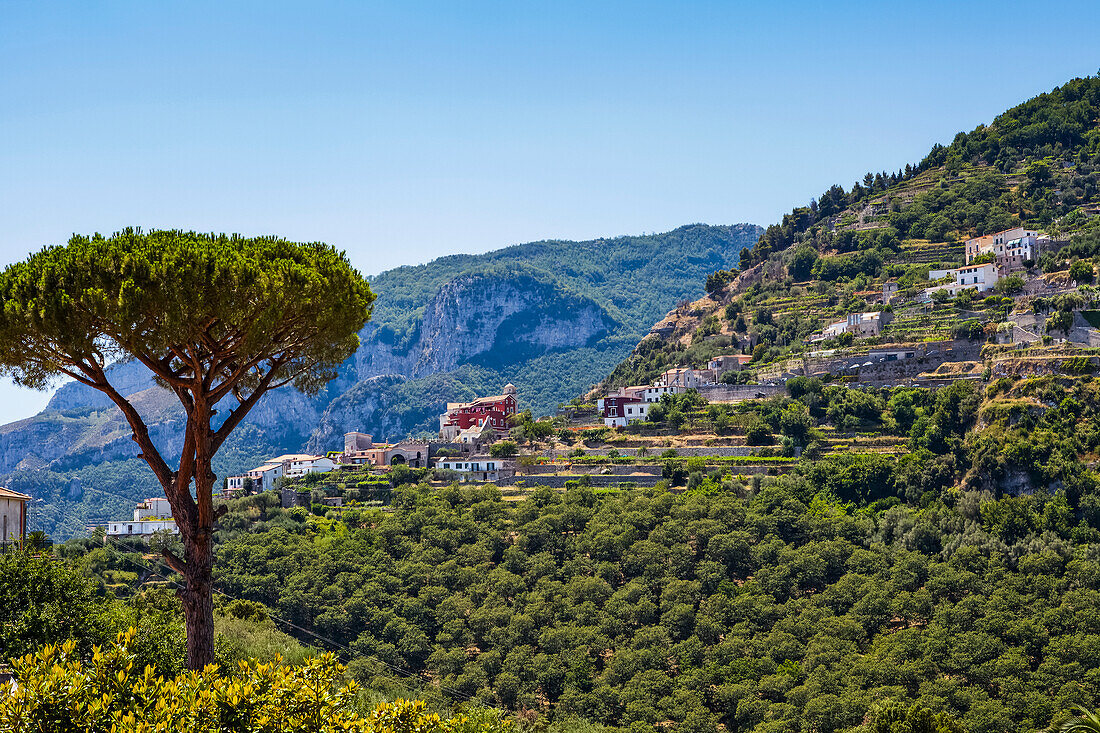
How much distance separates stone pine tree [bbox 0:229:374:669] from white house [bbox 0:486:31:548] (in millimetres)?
15432

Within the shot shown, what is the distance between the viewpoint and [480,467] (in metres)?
61.8

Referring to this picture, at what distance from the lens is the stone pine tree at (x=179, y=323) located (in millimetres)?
16750

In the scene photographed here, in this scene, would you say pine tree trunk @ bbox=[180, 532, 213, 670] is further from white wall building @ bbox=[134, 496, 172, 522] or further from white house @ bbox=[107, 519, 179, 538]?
white wall building @ bbox=[134, 496, 172, 522]

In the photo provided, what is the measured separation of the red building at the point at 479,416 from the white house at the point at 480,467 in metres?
6.06

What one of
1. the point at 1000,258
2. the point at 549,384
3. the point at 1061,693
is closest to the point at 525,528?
the point at 1061,693

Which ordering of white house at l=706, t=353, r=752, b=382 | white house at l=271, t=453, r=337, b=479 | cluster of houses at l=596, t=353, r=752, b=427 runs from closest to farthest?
cluster of houses at l=596, t=353, r=752, b=427, white house at l=271, t=453, r=337, b=479, white house at l=706, t=353, r=752, b=382

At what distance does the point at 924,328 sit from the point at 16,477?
99.9 metres

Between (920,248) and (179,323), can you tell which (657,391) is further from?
(179,323)

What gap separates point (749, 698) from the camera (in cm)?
3681

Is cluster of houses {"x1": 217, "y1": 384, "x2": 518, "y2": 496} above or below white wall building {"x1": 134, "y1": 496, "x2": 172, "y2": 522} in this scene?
above

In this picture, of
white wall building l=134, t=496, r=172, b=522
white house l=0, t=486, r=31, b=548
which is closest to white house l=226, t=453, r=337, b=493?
white wall building l=134, t=496, r=172, b=522

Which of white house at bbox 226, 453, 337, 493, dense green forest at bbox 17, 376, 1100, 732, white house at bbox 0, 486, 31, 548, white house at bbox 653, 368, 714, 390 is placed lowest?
dense green forest at bbox 17, 376, 1100, 732

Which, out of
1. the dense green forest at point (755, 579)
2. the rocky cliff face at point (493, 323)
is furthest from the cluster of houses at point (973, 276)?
the rocky cliff face at point (493, 323)

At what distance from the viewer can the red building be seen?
232 feet
